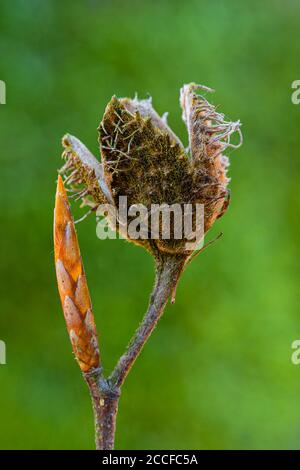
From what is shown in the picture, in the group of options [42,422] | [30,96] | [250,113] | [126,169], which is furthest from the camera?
[250,113]

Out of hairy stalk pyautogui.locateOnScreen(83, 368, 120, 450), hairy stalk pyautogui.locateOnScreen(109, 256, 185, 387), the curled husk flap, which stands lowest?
hairy stalk pyautogui.locateOnScreen(83, 368, 120, 450)

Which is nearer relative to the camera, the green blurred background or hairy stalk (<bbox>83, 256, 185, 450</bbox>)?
hairy stalk (<bbox>83, 256, 185, 450</bbox>)

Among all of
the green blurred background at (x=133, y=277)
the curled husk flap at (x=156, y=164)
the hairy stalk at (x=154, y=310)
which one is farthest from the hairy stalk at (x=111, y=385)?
the green blurred background at (x=133, y=277)

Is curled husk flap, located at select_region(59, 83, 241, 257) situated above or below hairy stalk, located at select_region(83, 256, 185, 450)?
above

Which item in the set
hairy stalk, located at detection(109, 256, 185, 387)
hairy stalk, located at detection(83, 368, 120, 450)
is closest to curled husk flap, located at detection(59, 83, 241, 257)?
hairy stalk, located at detection(109, 256, 185, 387)

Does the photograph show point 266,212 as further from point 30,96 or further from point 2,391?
point 2,391

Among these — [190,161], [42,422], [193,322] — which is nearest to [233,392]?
[193,322]

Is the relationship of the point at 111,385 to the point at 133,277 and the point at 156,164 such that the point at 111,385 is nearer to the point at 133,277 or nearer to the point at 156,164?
the point at 156,164

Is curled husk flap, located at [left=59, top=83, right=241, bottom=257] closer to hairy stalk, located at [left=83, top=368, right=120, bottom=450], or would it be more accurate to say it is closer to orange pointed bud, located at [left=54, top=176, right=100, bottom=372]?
orange pointed bud, located at [left=54, top=176, right=100, bottom=372]

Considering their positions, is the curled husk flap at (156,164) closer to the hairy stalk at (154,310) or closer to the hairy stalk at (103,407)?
the hairy stalk at (154,310)
